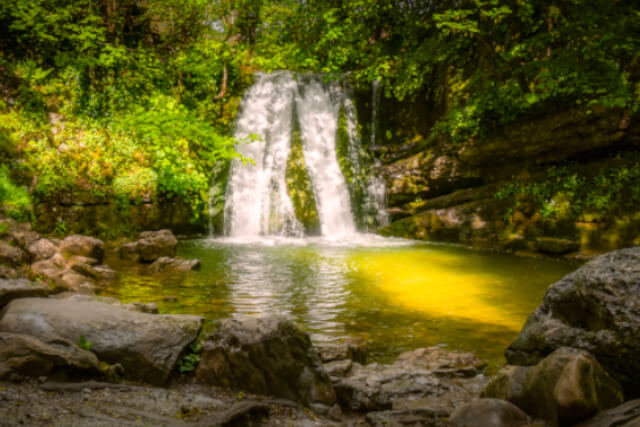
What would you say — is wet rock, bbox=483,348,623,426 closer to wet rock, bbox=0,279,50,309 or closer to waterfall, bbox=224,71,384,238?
wet rock, bbox=0,279,50,309

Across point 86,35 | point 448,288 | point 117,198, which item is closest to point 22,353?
point 448,288

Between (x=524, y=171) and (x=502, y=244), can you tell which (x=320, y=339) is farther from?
(x=524, y=171)

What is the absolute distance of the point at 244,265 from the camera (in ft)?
29.2

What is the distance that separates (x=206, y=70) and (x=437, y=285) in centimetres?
1100

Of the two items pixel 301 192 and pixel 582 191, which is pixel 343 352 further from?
pixel 301 192

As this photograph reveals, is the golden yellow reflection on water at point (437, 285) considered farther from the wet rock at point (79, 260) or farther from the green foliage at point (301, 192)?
the wet rock at point (79, 260)

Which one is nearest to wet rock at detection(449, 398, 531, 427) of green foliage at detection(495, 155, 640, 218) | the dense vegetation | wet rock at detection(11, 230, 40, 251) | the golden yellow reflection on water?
the golden yellow reflection on water

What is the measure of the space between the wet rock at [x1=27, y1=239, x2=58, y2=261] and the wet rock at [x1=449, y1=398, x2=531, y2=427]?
743 centimetres

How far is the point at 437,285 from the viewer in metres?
7.45

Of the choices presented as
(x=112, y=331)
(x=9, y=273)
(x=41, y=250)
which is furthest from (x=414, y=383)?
(x=41, y=250)

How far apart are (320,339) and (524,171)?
9.58 meters

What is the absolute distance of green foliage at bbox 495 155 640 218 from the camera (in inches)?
387

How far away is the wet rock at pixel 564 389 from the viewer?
2.43m

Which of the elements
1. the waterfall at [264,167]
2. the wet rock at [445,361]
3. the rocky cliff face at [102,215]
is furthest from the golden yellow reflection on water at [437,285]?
the rocky cliff face at [102,215]
